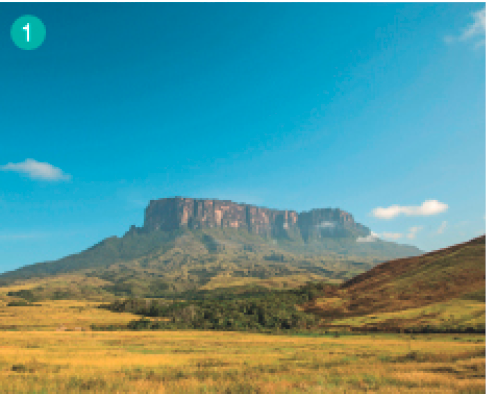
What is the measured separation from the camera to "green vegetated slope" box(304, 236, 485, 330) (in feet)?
265

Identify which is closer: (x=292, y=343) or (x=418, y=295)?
(x=292, y=343)

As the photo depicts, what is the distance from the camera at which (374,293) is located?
130000 millimetres

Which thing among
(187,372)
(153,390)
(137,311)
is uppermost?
(153,390)

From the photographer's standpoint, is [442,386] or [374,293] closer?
[442,386]

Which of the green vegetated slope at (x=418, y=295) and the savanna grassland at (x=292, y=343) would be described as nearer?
the savanna grassland at (x=292, y=343)

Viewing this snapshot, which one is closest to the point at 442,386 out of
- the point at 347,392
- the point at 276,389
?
the point at 347,392

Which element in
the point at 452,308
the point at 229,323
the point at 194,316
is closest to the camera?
the point at 452,308

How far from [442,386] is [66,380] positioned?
22.3 meters

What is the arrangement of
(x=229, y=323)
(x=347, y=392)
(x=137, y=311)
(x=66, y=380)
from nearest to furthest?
(x=347, y=392) < (x=66, y=380) < (x=229, y=323) < (x=137, y=311)

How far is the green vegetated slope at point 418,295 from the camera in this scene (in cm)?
8067

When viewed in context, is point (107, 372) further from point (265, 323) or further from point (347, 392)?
point (265, 323)

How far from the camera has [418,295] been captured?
367 ft

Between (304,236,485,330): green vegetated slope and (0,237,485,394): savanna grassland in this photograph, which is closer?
(0,237,485,394): savanna grassland

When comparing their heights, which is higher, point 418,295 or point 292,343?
point 418,295
